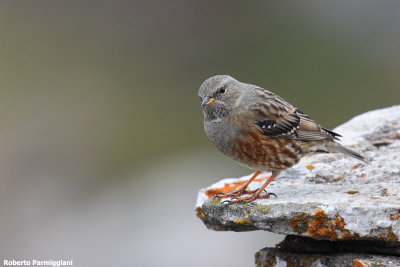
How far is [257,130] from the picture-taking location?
579 cm

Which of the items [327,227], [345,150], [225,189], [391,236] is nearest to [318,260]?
[327,227]

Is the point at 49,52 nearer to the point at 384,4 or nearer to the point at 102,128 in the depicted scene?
the point at 102,128

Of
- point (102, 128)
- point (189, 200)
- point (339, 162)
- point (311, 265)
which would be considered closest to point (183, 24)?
point (102, 128)

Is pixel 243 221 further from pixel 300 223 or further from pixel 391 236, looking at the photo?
pixel 391 236

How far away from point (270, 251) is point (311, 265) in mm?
465

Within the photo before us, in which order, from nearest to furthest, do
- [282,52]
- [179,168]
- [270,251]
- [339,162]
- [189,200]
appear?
[270,251], [339,162], [189,200], [179,168], [282,52]

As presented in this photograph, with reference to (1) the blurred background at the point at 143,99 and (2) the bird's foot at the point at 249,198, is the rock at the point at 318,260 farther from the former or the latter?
(1) the blurred background at the point at 143,99

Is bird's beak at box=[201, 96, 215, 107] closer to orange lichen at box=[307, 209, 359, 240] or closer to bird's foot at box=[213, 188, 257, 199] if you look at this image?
bird's foot at box=[213, 188, 257, 199]

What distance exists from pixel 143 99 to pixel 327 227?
531 inches

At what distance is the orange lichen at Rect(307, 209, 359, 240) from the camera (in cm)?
441

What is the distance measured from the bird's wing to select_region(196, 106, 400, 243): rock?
32cm

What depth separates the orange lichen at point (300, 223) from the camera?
4.52 meters

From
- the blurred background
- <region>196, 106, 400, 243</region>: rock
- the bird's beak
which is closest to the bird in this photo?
the bird's beak

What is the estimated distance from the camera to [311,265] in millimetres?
4691
